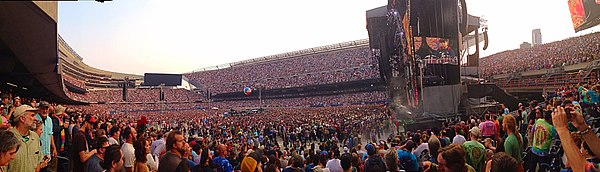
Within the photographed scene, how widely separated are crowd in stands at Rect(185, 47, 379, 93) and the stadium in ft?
0.81

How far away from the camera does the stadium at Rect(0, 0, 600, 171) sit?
4.76 m

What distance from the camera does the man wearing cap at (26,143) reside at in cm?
359

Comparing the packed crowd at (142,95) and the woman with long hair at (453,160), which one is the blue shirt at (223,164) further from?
the packed crowd at (142,95)

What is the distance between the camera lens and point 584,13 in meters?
27.6

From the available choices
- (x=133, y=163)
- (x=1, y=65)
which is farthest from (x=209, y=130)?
(x=133, y=163)

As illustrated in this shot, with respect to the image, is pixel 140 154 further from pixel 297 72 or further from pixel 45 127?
pixel 297 72

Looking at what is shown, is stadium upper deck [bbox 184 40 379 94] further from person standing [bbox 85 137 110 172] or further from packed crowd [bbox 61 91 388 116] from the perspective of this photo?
person standing [bbox 85 137 110 172]

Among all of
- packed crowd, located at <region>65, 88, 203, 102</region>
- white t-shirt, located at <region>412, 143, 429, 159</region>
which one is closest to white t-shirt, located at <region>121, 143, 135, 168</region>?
white t-shirt, located at <region>412, 143, 429, 159</region>

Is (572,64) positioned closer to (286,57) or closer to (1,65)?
(1,65)

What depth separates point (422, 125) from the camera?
1537cm

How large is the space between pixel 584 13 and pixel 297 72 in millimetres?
39282

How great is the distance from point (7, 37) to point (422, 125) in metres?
14.0

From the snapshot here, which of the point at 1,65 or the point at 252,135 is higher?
the point at 1,65

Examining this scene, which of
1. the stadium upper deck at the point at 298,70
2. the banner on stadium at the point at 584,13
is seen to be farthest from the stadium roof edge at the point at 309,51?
the banner on stadium at the point at 584,13
